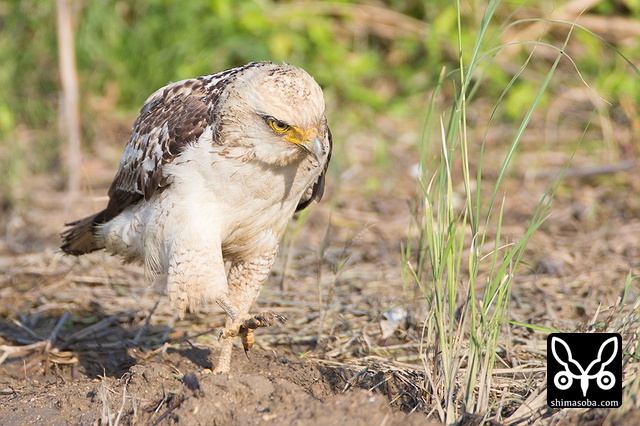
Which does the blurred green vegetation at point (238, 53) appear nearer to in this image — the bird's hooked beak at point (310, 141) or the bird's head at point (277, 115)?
the bird's head at point (277, 115)

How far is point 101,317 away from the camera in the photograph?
5012 mm

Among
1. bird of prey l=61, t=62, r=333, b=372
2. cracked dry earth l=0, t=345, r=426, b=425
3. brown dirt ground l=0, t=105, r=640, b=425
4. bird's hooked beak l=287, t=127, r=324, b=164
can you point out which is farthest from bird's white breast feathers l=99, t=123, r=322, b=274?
cracked dry earth l=0, t=345, r=426, b=425

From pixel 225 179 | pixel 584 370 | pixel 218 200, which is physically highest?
pixel 225 179

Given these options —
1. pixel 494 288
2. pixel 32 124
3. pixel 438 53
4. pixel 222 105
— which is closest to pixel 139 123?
pixel 222 105

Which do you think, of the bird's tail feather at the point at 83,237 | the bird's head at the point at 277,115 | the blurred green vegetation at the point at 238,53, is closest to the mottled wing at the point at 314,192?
the bird's head at the point at 277,115

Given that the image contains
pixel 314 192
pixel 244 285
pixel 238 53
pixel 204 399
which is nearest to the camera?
pixel 204 399

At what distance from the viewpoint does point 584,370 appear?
3.10m

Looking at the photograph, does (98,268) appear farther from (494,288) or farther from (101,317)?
(494,288)

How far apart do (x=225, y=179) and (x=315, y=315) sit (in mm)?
1409

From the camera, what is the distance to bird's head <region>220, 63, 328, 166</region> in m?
3.45

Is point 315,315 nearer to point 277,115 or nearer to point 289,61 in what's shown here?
point 277,115

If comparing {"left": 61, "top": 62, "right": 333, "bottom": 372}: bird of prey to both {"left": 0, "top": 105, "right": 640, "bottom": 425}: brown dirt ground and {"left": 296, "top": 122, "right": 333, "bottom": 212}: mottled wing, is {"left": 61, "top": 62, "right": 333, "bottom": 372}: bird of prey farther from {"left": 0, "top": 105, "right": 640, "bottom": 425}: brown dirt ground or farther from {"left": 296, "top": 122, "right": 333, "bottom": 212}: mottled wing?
{"left": 0, "top": 105, "right": 640, "bottom": 425}: brown dirt ground

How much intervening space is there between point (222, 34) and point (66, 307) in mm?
4152

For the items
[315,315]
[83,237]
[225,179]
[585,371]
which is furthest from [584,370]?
[83,237]
